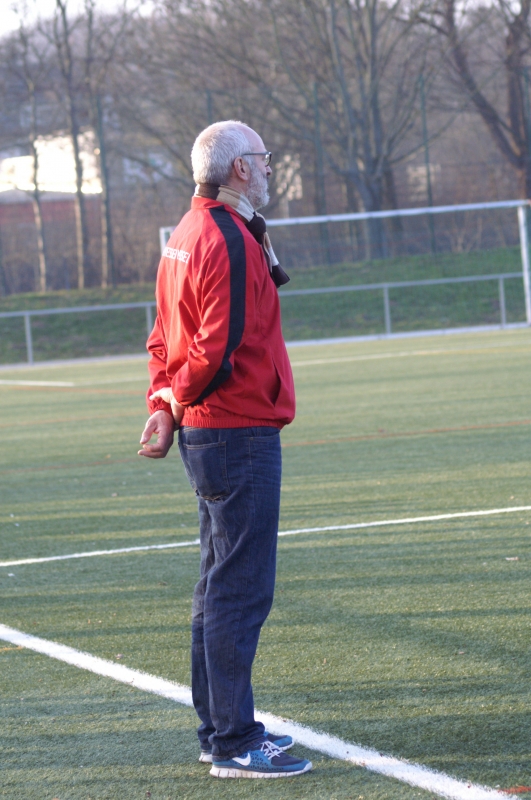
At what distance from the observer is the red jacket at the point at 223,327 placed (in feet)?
9.64

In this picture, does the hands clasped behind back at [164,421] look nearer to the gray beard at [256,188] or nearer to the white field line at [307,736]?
the gray beard at [256,188]

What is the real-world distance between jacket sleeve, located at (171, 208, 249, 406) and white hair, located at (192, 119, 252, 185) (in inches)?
8.0

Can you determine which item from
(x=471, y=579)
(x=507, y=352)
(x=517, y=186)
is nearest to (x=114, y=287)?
(x=517, y=186)

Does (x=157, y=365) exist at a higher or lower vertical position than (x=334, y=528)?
higher

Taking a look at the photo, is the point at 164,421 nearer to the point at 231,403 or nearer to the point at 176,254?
the point at 231,403

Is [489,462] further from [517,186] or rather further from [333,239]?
[517,186]

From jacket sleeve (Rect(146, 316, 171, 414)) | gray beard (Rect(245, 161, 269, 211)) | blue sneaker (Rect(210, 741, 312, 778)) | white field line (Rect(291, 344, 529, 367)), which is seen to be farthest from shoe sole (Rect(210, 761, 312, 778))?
white field line (Rect(291, 344, 529, 367))

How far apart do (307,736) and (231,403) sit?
110cm

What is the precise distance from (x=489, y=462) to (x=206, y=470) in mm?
5705

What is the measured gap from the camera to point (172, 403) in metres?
3.14

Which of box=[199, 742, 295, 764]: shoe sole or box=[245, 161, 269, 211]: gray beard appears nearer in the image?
box=[245, 161, 269, 211]: gray beard

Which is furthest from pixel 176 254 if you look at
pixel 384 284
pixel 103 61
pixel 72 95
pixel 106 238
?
pixel 103 61

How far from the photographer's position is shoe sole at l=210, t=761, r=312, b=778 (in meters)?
3.11

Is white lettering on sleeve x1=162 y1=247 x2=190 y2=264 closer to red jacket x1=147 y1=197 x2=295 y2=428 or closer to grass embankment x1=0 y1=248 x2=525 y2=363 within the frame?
red jacket x1=147 y1=197 x2=295 y2=428
